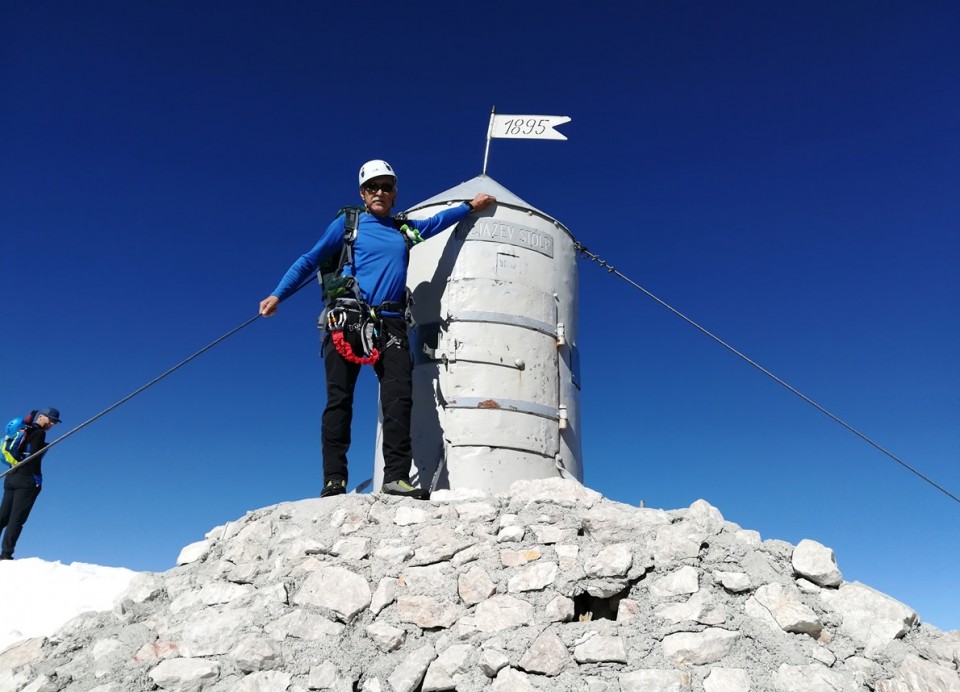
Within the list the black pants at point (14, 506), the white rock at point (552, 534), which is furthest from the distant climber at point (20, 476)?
the white rock at point (552, 534)

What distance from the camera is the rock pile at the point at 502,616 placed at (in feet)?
15.0

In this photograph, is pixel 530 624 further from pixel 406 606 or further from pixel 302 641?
pixel 302 641

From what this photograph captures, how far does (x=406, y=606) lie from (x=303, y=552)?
1031 mm

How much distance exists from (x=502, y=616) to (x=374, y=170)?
15.5ft

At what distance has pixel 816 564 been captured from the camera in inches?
208

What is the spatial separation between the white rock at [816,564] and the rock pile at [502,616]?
11 millimetres

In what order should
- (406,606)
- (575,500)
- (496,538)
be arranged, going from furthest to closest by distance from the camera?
(575,500) < (496,538) < (406,606)

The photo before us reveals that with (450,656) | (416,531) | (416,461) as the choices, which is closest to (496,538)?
(416,531)

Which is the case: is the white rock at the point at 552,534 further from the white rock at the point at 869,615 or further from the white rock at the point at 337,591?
the white rock at the point at 869,615

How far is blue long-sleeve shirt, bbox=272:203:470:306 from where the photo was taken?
7383 millimetres

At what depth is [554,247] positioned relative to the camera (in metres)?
8.58

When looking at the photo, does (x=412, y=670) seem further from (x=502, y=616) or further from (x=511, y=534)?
(x=511, y=534)

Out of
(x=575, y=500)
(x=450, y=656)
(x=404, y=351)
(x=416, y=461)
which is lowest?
(x=450, y=656)

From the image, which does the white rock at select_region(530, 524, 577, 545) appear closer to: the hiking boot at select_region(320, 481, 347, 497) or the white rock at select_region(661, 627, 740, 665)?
the white rock at select_region(661, 627, 740, 665)
